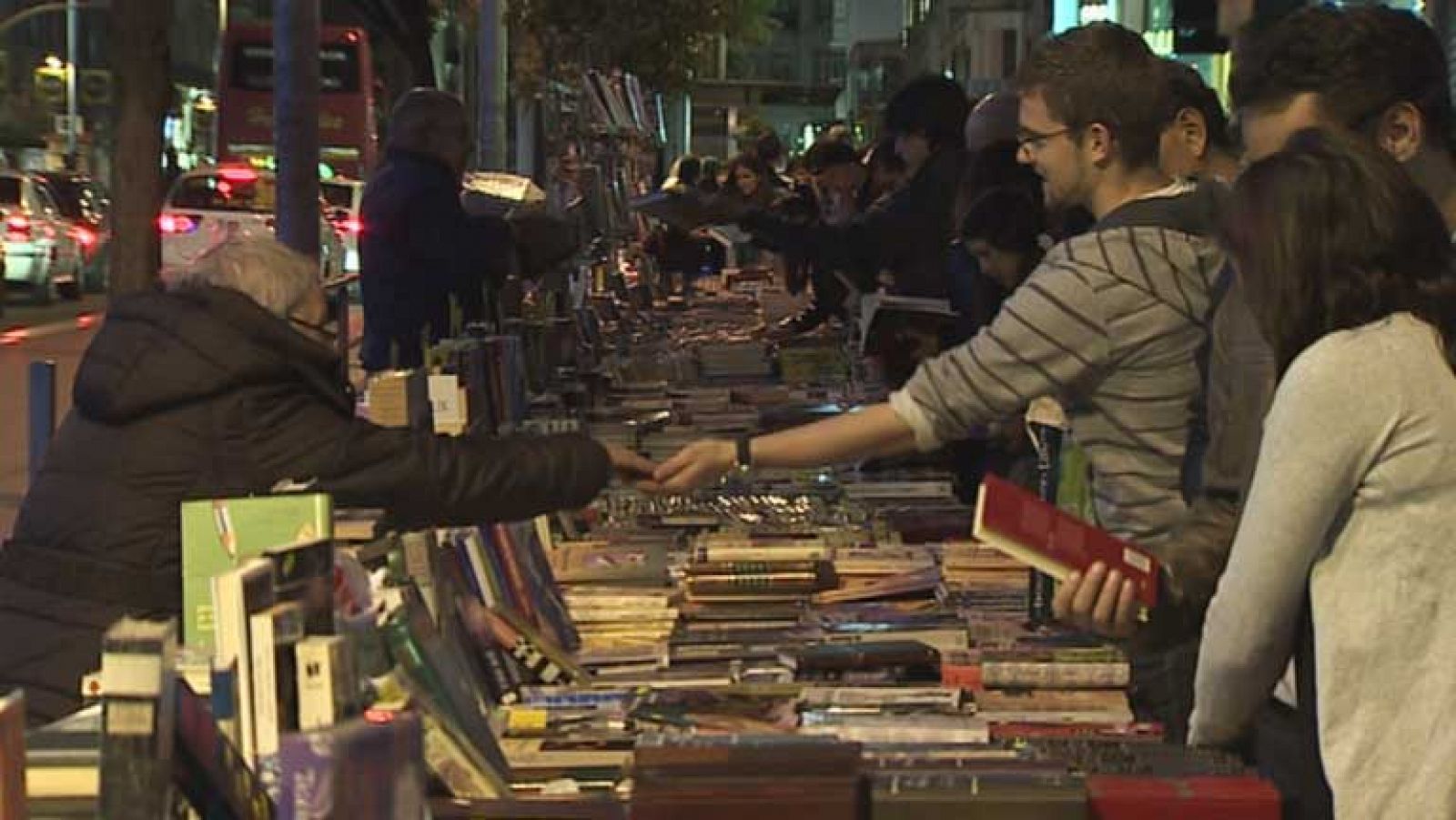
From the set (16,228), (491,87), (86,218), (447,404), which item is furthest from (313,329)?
(86,218)

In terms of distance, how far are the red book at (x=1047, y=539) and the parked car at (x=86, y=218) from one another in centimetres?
3997

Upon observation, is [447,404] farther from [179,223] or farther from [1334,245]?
[179,223]

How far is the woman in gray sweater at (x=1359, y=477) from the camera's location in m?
3.77

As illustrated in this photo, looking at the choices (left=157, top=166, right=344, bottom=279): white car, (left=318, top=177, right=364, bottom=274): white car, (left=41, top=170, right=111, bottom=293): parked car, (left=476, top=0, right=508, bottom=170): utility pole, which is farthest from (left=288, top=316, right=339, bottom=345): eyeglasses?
(left=41, top=170, right=111, bottom=293): parked car

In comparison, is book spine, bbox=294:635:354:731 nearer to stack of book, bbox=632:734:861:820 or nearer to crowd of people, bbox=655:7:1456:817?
stack of book, bbox=632:734:861:820

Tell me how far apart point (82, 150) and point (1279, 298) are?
185 feet

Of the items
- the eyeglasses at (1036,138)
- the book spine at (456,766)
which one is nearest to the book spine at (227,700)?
the book spine at (456,766)

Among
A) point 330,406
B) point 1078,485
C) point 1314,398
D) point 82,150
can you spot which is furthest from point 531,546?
point 82,150

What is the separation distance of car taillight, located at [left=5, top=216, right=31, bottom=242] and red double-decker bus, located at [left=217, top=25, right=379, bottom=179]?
363cm

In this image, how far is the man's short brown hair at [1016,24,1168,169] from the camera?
16.8ft

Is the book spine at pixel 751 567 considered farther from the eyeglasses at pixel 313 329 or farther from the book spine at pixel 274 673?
the book spine at pixel 274 673

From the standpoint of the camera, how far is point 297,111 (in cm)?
1230

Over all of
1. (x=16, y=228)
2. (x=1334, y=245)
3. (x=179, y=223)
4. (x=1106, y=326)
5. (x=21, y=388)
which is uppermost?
(x=1334, y=245)

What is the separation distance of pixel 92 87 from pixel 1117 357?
2025 inches
